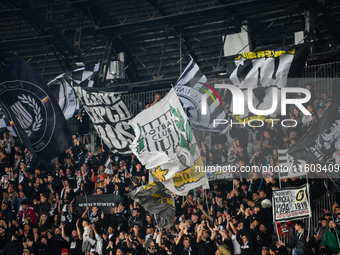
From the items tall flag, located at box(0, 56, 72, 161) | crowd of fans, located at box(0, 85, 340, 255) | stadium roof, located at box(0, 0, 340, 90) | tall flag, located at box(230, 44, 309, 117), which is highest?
stadium roof, located at box(0, 0, 340, 90)

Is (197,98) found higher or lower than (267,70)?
lower

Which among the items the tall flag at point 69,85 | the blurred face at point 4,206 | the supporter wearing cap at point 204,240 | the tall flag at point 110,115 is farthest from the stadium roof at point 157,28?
Result: the supporter wearing cap at point 204,240

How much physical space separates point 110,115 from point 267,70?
531 cm

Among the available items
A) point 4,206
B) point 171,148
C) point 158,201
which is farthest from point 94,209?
point 171,148

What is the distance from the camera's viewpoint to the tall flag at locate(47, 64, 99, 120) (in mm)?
18281

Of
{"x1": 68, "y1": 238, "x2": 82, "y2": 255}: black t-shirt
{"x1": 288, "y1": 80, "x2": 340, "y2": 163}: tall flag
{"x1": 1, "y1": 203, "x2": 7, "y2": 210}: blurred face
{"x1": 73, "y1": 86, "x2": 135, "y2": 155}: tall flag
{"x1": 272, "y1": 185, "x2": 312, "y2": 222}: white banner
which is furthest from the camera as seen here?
{"x1": 1, "y1": 203, "x2": 7, "y2": 210}: blurred face

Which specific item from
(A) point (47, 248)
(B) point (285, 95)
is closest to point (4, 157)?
(A) point (47, 248)

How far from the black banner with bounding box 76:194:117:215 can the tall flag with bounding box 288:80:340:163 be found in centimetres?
620

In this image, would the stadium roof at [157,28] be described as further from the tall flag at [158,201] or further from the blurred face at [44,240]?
the blurred face at [44,240]

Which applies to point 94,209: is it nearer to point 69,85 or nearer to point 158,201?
point 158,201

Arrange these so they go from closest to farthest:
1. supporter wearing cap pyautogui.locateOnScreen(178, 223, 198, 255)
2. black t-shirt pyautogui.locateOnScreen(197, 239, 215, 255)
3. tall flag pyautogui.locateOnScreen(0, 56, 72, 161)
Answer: black t-shirt pyautogui.locateOnScreen(197, 239, 215, 255)
supporter wearing cap pyautogui.locateOnScreen(178, 223, 198, 255)
tall flag pyautogui.locateOnScreen(0, 56, 72, 161)

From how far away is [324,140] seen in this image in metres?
12.8

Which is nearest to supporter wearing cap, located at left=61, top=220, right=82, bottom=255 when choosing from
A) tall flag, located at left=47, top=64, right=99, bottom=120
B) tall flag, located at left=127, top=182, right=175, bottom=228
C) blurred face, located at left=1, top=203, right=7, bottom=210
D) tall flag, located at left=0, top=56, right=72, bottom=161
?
tall flag, located at left=0, top=56, right=72, bottom=161

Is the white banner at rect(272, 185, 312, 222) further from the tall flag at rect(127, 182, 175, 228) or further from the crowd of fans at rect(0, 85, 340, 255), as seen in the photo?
the tall flag at rect(127, 182, 175, 228)
